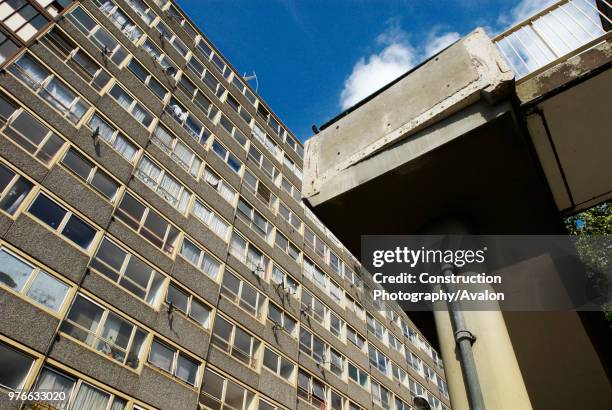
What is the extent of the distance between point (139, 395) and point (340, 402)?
1183 cm

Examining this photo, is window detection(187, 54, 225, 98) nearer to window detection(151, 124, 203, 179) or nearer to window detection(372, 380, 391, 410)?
window detection(151, 124, 203, 179)

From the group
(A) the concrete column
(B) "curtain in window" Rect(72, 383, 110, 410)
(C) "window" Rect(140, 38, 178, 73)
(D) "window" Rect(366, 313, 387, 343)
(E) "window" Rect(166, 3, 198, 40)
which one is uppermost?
(E) "window" Rect(166, 3, 198, 40)

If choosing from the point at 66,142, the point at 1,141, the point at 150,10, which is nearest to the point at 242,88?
the point at 150,10

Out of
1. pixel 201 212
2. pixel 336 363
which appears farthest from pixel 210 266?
pixel 336 363

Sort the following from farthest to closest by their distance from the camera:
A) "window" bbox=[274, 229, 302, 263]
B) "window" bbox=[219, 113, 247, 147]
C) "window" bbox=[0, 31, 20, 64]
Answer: "window" bbox=[219, 113, 247, 147]
"window" bbox=[274, 229, 302, 263]
"window" bbox=[0, 31, 20, 64]

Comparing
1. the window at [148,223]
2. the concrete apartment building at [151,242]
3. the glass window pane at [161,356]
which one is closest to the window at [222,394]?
the concrete apartment building at [151,242]

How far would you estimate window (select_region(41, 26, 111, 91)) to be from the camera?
55.8ft

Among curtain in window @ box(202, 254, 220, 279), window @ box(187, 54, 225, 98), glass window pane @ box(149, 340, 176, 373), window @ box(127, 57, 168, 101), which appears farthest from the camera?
window @ box(187, 54, 225, 98)

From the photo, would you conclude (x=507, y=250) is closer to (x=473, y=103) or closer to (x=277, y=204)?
(x=473, y=103)

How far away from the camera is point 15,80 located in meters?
14.5

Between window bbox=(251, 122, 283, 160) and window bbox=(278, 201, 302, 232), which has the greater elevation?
window bbox=(251, 122, 283, 160)

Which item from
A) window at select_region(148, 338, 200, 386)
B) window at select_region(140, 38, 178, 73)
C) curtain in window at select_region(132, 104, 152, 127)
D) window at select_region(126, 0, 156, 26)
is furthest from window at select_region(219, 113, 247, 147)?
window at select_region(148, 338, 200, 386)

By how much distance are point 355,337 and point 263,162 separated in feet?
39.2

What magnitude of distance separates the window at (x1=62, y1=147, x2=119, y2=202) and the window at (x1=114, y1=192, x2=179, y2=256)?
54 centimetres
